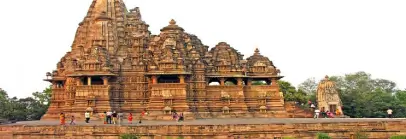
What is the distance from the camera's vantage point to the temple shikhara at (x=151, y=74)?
120ft

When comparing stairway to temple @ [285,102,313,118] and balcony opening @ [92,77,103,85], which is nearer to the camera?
balcony opening @ [92,77,103,85]

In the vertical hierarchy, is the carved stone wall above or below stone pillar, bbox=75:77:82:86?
below

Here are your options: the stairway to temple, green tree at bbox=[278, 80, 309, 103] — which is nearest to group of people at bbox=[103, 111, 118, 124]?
the stairway to temple

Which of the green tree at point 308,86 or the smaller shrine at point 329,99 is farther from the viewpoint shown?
the green tree at point 308,86

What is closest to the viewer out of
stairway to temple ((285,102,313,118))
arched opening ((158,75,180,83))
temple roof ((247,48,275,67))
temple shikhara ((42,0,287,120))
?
temple shikhara ((42,0,287,120))

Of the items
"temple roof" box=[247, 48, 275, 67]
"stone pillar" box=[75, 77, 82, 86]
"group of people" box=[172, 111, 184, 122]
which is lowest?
"group of people" box=[172, 111, 184, 122]

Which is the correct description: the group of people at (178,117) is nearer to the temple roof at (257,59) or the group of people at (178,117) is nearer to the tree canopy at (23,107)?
the temple roof at (257,59)

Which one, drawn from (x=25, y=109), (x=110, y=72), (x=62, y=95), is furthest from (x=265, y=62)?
(x=25, y=109)

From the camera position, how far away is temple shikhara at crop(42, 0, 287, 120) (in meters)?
36.7

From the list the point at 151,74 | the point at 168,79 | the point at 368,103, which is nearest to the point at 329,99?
the point at 368,103

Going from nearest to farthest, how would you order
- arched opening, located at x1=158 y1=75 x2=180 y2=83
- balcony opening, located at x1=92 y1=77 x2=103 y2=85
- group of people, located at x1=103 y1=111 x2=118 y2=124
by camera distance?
group of people, located at x1=103 y1=111 x2=118 y2=124
arched opening, located at x1=158 y1=75 x2=180 y2=83
balcony opening, located at x1=92 y1=77 x2=103 y2=85

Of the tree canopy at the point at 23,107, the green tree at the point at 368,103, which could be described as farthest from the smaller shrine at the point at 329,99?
the tree canopy at the point at 23,107

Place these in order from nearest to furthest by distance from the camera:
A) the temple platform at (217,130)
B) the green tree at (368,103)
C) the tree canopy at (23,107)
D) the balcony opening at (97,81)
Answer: the temple platform at (217,130)
the balcony opening at (97,81)
the tree canopy at (23,107)
the green tree at (368,103)

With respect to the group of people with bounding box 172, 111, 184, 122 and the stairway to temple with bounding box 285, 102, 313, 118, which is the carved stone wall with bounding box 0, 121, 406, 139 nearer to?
the group of people with bounding box 172, 111, 184, 122
